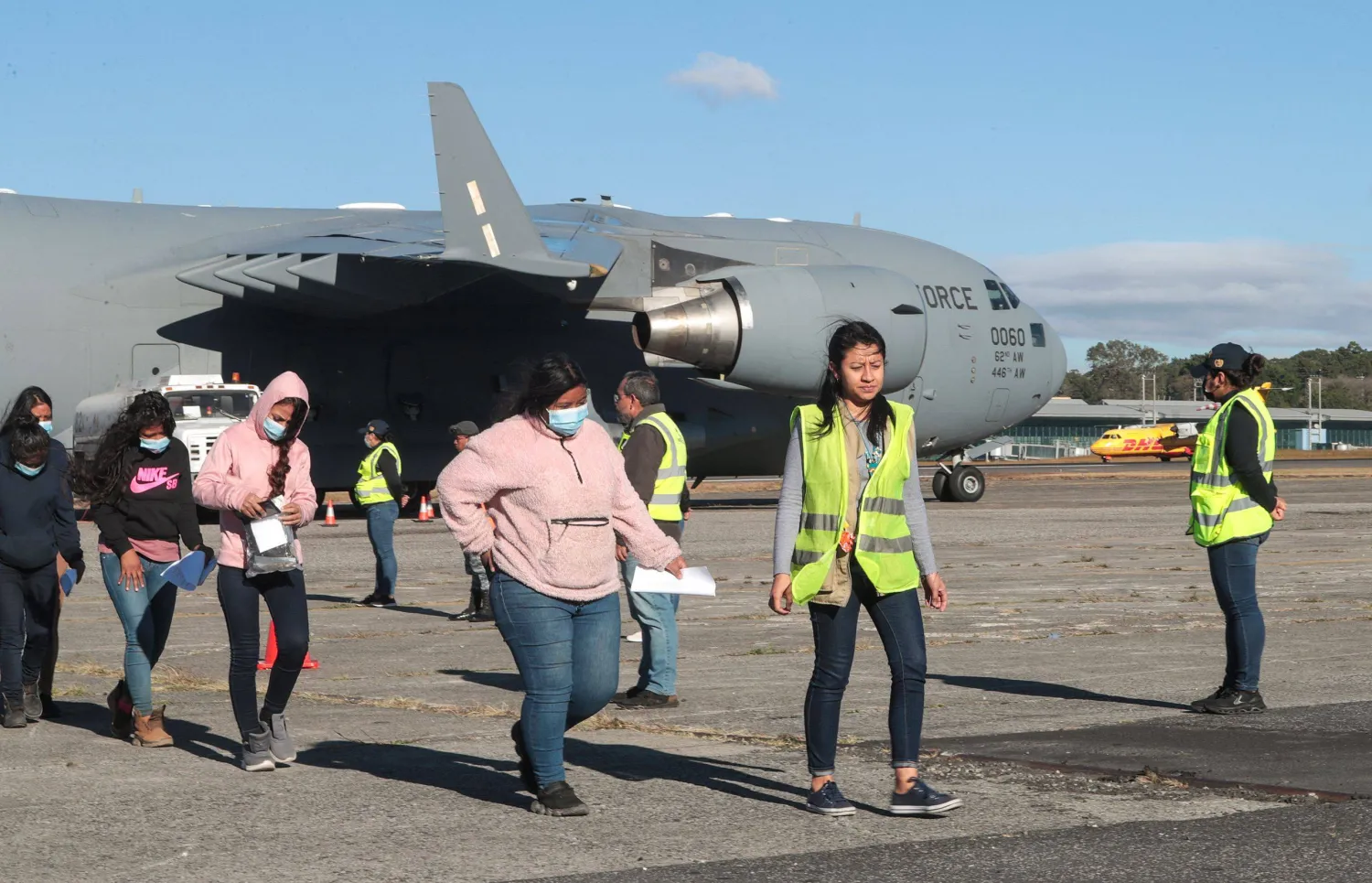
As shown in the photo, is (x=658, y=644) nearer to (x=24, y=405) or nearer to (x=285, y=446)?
(x=285, y=446)

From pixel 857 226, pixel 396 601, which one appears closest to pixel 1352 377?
pixel 857 226

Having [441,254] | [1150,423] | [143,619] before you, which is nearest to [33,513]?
[143,619]

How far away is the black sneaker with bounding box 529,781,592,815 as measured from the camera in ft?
21.7

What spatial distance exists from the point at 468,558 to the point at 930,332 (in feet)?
51.4

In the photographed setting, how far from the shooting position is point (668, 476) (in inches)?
402

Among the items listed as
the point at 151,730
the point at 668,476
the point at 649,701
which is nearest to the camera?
the point at 151,730

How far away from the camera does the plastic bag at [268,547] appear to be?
25.2 ft

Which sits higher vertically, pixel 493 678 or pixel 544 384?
pixel 544 384

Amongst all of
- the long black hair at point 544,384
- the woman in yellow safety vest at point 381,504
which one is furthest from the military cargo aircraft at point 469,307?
the long black hair at point 544,384

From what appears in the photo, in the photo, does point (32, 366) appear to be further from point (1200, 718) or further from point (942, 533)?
point (1200, 718)

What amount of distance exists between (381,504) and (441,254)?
340 inches

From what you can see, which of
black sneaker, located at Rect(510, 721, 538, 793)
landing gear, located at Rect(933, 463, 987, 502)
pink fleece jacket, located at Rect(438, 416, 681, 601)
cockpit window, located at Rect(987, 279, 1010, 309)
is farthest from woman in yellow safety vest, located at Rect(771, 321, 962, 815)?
landing gear, located at Rect(933, 463, 987, 502)

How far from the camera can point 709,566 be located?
18.9 m

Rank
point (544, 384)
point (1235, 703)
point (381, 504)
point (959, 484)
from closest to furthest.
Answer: point (544, 384)
point (1235, 703)
point (381, 504)
point (959, 484)
